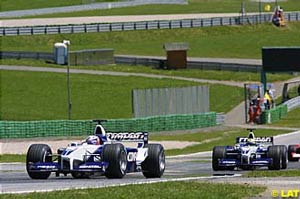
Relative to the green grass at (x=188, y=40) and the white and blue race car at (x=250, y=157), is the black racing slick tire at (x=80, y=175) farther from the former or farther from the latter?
the green grass at (x=188, y=40)

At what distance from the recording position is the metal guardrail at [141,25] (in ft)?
313

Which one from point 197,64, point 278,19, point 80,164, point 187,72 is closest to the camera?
point 80,164

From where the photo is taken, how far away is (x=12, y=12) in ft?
381

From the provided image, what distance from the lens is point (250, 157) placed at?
2948 centimetres

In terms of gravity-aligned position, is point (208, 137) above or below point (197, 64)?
below

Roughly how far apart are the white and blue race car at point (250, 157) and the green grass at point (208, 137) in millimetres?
12540

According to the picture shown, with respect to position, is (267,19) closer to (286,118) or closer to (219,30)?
(219,30)

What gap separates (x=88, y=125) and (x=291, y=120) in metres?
15.4

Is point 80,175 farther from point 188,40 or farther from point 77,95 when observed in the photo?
point 188,40

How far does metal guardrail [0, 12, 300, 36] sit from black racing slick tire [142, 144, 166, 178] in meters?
70.1

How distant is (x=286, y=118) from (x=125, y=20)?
5148cm

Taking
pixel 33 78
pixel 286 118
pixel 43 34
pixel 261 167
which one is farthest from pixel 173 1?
pixel 261 167

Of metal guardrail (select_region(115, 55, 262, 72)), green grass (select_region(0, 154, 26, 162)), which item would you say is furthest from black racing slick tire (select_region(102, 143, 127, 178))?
metal guardrail (select_region(115, 55, 262, 72))

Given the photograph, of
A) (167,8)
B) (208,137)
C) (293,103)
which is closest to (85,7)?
(167,8)
